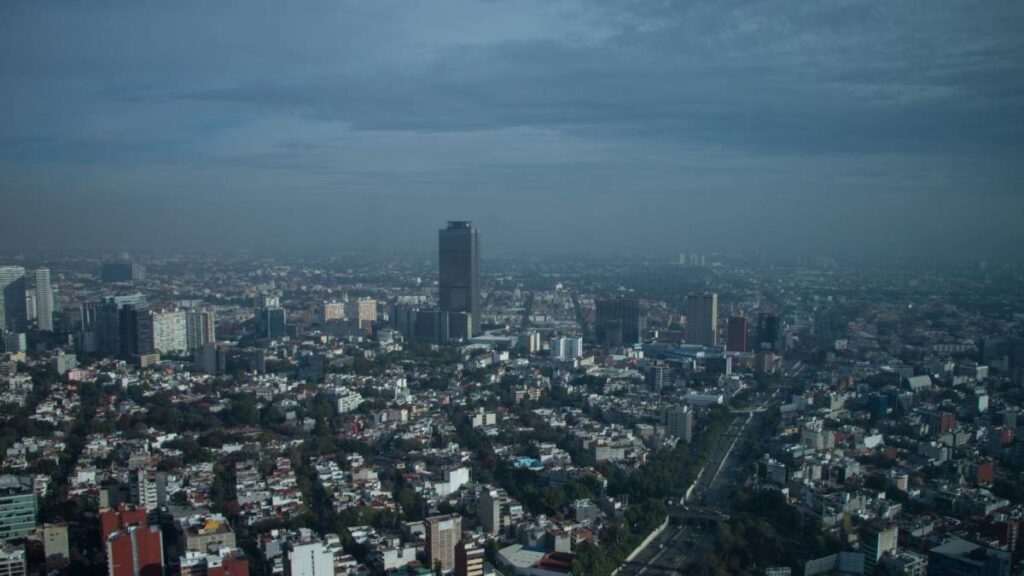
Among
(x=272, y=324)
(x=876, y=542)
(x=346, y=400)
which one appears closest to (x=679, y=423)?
(x=876, y=542)

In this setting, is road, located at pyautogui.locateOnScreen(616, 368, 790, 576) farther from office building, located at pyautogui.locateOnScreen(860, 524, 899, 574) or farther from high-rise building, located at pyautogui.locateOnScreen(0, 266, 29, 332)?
high-rise building, located at pyautogui.locateOnScreen(0, 266, 29, 332)

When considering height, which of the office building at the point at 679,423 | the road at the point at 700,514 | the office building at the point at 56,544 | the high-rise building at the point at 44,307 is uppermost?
the high-rise building at the point at 44,307

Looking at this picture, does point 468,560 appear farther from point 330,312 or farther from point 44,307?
point 330,312

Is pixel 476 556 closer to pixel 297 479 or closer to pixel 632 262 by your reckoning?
pixel 297 479

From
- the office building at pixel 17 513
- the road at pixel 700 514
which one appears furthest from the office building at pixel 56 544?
the road at pixel 700 514

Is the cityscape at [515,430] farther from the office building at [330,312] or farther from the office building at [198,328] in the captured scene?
the office building at [330,312]

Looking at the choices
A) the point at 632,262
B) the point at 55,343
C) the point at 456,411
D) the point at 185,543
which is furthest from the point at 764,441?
the point at 632,262
